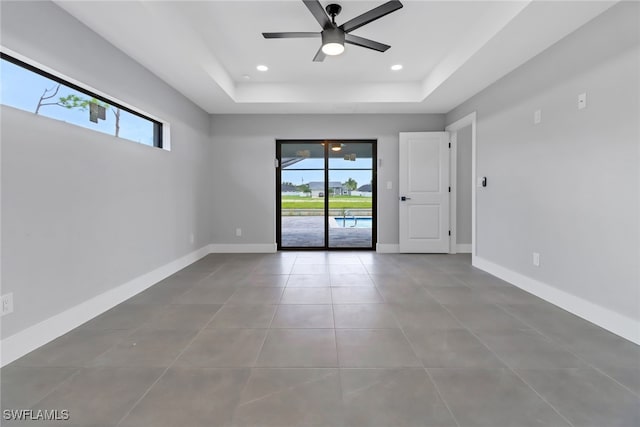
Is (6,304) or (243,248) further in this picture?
(243,248)

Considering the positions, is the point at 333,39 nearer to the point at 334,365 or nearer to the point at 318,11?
the point at 318,11

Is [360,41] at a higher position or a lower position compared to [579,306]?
higher

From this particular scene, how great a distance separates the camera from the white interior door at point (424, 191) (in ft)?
15.6

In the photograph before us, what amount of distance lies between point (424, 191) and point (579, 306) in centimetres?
276

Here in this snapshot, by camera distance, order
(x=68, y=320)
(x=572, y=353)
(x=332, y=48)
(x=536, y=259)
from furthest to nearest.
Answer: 1. (x=536, y=259)
2. (x=332, y=48)
3. (x=68, y=320)
4. (x=572, y=353)

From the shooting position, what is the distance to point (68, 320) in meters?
2.05

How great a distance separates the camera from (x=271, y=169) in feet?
16.2

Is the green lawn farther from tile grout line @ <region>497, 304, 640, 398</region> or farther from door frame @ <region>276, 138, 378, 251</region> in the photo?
tile grout line @ <region>497, 304, 640, 398</region>

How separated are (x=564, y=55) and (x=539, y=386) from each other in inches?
105

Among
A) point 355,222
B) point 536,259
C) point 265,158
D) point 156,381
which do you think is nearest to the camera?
point 156,381

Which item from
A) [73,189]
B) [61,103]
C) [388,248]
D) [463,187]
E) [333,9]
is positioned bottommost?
[388,248]

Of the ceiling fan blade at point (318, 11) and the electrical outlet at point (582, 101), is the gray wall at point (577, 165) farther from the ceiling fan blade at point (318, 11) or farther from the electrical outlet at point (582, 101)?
the ceiling fan blade at point (318, 11)

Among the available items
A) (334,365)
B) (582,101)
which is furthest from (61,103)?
(582,101)
